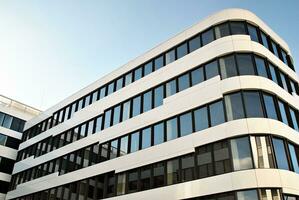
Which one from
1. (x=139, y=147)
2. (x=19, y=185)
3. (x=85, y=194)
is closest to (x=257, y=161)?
(x=139, y=147)

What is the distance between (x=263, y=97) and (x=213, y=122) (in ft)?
12.3

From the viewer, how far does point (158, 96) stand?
25.6 metres

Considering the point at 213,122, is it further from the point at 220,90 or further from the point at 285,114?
the point at 285,114

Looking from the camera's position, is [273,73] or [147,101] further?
[147,101]

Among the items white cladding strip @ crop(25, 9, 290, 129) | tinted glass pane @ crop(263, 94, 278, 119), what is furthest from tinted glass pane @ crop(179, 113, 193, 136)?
white cladding strip @ crop(25, 9, 290, 129)

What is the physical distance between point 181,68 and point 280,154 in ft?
33.1

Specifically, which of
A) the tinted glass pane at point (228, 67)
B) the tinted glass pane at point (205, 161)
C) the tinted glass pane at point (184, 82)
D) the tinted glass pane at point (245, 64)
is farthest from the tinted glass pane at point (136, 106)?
the tinted glass pane at point (245, 64)

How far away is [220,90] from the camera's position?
21.1 metres

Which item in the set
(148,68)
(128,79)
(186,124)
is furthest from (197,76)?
(128,79)

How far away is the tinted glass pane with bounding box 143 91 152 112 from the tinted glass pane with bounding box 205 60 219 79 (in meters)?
5.80

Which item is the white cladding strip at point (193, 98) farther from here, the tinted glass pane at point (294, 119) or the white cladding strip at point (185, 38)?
the white cladding strip at point (185, 38)

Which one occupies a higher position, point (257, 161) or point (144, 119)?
point (144, 119)

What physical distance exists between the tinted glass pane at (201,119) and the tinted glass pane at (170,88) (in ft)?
10.8

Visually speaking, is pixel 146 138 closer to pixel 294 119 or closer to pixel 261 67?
pixel 261 67
